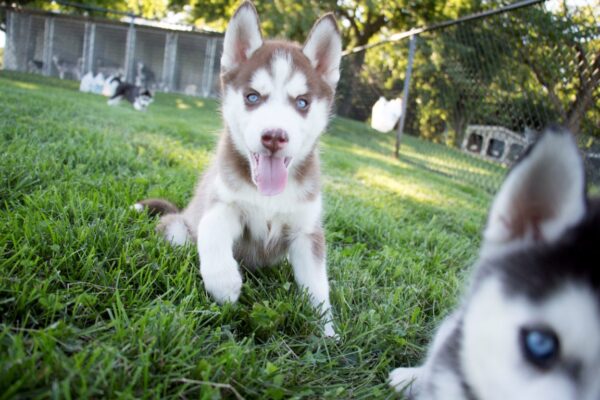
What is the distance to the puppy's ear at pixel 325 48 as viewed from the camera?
2906 millimetres

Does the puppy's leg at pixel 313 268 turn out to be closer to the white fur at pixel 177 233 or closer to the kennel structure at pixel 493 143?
the white fur at pixel 177 233

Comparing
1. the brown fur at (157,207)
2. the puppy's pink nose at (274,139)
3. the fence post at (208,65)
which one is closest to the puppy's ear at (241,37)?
the puppy's pink nose at (274,139)

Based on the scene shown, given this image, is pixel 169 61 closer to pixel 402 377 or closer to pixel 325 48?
pixel 325 48

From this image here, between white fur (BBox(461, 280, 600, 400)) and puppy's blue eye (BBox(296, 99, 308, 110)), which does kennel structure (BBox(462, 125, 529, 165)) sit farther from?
white fur (BBox(461, 280, 600, 400))

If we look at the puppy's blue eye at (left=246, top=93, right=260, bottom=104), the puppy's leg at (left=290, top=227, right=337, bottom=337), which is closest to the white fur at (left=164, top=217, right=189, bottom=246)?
the puppy's leg at (left=290, top=227, right=337, bottom=337)

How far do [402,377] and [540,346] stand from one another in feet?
2.50

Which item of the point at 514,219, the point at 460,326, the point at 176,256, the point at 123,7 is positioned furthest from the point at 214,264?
the point at 123,7

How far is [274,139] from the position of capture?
92.5 inches

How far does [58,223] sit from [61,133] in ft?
11.1

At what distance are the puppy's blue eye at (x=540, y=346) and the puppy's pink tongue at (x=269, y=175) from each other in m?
1.54

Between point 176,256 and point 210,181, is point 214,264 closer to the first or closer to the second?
point 176,256

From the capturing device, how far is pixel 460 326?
1.46 meters

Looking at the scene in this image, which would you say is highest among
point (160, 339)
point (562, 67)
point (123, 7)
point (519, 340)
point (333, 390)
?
point (123, 7)

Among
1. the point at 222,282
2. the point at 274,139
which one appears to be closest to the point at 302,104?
the point at 274,139
